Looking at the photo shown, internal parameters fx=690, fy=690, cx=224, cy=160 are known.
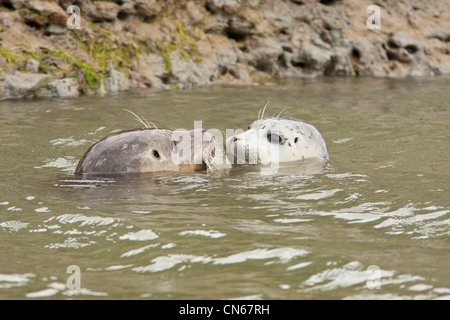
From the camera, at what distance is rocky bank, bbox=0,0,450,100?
10180 mm

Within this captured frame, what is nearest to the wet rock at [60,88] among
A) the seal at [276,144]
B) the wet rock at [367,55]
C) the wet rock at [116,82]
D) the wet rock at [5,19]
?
the wet rock at [116,82]

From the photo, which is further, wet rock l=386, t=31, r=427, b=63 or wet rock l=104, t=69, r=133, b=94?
wet rock l=386, t=31, r=427, b=63

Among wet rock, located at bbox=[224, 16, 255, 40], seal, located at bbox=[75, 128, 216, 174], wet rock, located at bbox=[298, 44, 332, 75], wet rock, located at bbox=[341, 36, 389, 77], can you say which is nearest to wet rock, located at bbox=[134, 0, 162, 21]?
wet rock, located at bbox=[224, 16, 255, 40]

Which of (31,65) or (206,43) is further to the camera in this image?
(206,43)

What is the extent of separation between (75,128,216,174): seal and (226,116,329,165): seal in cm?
56

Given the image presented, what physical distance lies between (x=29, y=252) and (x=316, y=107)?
6499 millimetres

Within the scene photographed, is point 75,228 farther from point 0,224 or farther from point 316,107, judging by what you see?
point 316,107

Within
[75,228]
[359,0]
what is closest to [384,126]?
[75,228]

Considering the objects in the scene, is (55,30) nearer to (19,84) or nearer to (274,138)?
(19,84)

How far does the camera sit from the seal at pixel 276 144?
611cm

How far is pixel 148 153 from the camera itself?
5461 millimetres

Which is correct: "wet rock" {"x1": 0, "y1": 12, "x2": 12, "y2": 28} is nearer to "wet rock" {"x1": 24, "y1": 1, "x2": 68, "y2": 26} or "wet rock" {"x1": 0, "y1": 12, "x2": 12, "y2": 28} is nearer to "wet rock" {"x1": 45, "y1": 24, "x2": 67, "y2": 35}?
"wet rock" {"x1": 24, "y1": 1, "x2": 68, "y2": 26}

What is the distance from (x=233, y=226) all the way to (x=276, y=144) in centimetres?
239

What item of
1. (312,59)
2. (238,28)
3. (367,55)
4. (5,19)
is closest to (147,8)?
(238,28)
